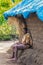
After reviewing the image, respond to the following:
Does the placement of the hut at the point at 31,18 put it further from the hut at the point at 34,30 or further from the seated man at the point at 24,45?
the seated man at the point at 24,45

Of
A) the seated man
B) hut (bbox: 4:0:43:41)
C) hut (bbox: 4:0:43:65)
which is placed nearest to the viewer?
hut (bbox: 4:0:43:41)

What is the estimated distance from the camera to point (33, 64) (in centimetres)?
940

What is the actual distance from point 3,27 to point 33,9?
1380 centimetres

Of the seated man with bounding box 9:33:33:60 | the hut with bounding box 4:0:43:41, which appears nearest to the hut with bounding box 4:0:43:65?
the hut with bounding box 4:0:43:41

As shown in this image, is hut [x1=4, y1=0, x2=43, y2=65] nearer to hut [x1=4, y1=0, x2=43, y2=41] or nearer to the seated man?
hut [x1=4, y1=0, x2=43, y2=41]

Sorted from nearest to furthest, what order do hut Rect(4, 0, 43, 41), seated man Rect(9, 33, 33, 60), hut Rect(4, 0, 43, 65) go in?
hut Rect(4, 0, 43, 41) < hut Rect(4, 0, 43, 65) < seated man Rect(9, 33, 33, 60)

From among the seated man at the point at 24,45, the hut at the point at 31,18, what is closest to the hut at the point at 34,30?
the hut at the point at 31,18

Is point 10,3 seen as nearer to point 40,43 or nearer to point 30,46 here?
point 30,46

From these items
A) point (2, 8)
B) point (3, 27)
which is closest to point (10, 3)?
point (2, 8)

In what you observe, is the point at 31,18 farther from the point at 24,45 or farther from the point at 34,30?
the point at 24,45

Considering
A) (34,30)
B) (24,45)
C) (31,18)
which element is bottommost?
(24,45)

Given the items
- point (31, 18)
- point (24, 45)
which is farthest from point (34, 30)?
point (24, 45)

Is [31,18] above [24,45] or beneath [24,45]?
above

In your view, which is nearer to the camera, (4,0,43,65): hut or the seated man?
(4,0,43,65): hut
